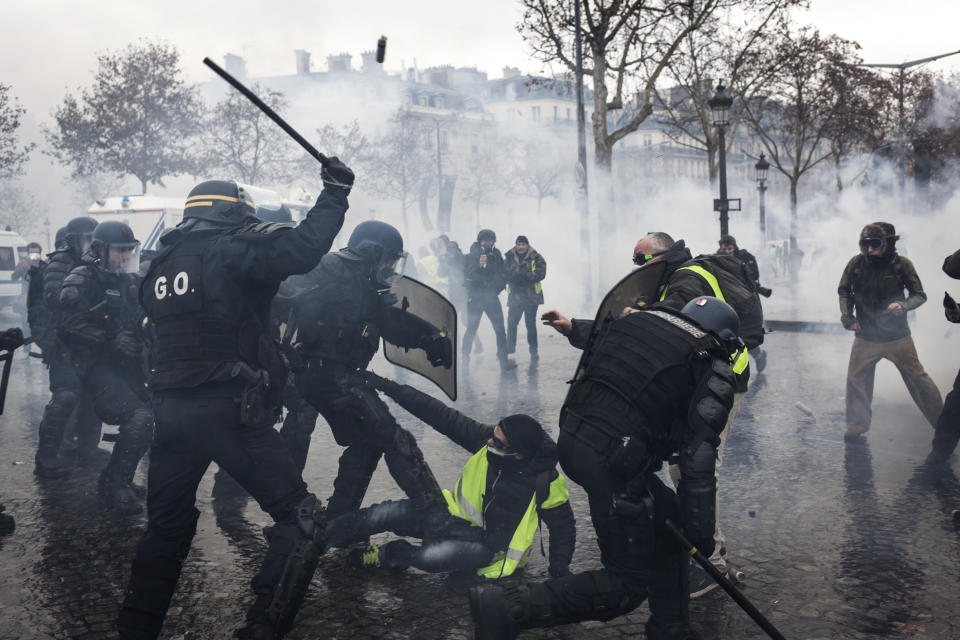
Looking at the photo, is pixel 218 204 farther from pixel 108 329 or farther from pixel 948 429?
pixel 948 429

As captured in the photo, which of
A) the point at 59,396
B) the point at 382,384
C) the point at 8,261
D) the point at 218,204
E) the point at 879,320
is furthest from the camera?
the point at 8,261

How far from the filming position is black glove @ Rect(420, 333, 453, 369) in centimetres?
451

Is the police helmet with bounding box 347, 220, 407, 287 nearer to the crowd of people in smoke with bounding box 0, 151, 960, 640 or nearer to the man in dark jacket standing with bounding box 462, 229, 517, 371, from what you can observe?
the crowd of people in smoke with bounding box 0, 151, 960, 640

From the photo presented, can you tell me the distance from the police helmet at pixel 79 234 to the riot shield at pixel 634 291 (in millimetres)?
4327

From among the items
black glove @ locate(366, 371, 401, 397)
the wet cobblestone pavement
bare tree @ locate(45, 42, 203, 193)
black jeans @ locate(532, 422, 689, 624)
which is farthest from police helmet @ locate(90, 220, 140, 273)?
bare tree @ locate(45, 42, 203, 193)

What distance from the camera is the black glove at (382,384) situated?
14.3 ft

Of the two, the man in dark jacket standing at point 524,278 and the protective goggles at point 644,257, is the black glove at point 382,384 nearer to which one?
the protective goggles at point 644,257

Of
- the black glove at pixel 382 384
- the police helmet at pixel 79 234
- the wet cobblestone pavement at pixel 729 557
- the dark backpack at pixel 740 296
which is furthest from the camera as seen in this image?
the police helmet at pixel 79 234

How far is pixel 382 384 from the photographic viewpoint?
4.41m

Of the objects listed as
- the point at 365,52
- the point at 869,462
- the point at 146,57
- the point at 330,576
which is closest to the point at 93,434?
the point at 330,576

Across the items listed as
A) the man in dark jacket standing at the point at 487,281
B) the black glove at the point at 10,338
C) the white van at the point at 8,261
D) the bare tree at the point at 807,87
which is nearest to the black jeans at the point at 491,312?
the man in dark jacket standing at the point at 487,281

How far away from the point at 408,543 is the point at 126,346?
2.63m

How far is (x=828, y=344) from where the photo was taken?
1288cm

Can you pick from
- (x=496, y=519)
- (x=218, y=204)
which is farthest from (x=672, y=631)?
(x=218, y=204)
